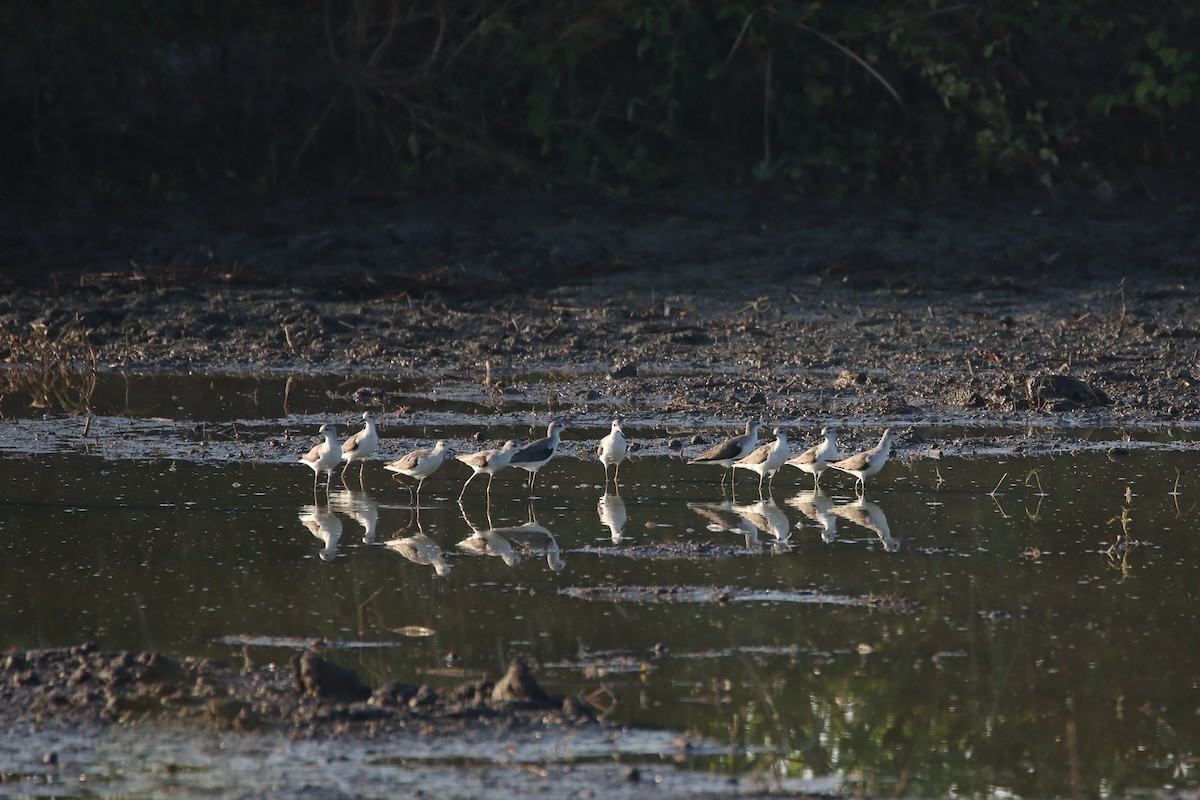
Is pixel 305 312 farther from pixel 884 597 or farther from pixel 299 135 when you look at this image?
pixel 884 597

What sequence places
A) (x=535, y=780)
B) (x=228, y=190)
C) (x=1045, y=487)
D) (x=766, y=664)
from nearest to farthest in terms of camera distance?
(x=535, y=780)
(x=766, y=664)
(x=1045, y=487)
(x=228, y=190)

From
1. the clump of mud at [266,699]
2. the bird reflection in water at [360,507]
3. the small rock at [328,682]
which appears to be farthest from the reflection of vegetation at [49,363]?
the small rock at [328,682]

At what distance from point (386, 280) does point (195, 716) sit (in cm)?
1177

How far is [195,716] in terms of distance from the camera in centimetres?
626

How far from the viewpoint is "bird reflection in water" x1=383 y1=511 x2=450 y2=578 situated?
8.72 metres

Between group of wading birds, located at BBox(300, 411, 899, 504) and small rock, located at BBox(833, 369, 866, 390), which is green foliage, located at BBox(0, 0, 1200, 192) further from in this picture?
group of wading birds, located at BBox(300, 411, 899, 504)

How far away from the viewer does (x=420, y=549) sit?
9102 mm

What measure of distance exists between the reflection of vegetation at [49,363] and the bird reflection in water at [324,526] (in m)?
4.84

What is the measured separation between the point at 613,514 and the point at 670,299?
7592mm

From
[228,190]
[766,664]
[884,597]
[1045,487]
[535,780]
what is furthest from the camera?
[228,190]

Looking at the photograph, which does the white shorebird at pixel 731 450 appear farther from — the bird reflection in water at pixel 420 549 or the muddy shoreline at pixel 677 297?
the bird reflection in water at pixel 420 549

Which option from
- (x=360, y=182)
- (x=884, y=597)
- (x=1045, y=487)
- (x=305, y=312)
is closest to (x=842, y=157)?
(x=360, y=182)

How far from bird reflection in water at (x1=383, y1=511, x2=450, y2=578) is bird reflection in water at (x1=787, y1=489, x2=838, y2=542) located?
2.14m

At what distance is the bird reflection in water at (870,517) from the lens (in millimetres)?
9117
